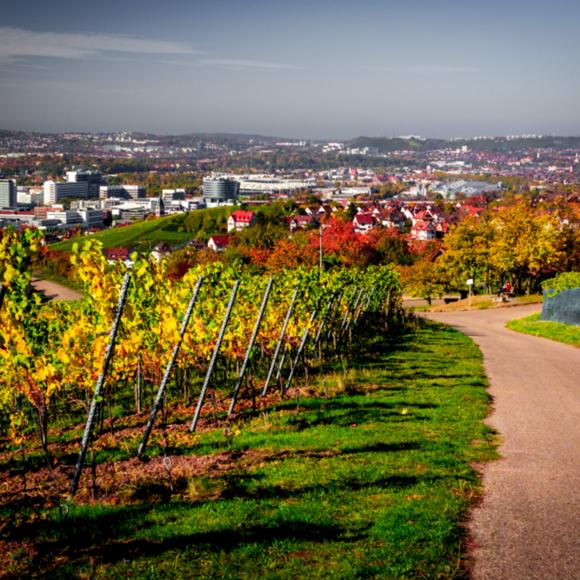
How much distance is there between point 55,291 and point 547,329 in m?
54.8

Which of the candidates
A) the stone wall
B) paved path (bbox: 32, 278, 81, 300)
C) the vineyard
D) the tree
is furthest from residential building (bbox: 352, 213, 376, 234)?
the vineyard

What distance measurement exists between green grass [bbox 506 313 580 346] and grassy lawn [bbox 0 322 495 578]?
14.9 meters

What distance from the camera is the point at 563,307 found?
29.0 metres

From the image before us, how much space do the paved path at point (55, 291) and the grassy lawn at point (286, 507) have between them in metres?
55.9

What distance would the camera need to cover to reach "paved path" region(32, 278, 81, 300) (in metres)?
64.6

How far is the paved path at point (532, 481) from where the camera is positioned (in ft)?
22.3

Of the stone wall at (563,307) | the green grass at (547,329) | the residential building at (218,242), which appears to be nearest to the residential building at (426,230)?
the residential building at (218,242)

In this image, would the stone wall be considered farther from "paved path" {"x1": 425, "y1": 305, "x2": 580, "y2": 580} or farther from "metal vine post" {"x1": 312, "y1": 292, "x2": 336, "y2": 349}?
"metal vine post" {"x1": 312, "y1": 292, "x2": 336, "y2": 349}

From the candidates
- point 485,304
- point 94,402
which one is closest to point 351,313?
point 94,402

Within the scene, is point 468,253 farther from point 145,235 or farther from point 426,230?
point 145,235

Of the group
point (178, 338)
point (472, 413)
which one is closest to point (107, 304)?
point (178, 338)

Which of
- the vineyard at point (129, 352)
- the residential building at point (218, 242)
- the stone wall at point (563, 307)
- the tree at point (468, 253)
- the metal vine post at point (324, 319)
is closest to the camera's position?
the vineyard at point (129, 352)

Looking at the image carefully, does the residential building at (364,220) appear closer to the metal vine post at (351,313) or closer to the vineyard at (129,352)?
the metal vine post at (351,313)

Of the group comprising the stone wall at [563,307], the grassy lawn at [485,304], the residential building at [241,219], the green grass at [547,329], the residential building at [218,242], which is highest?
the stone wall at [563,307]
